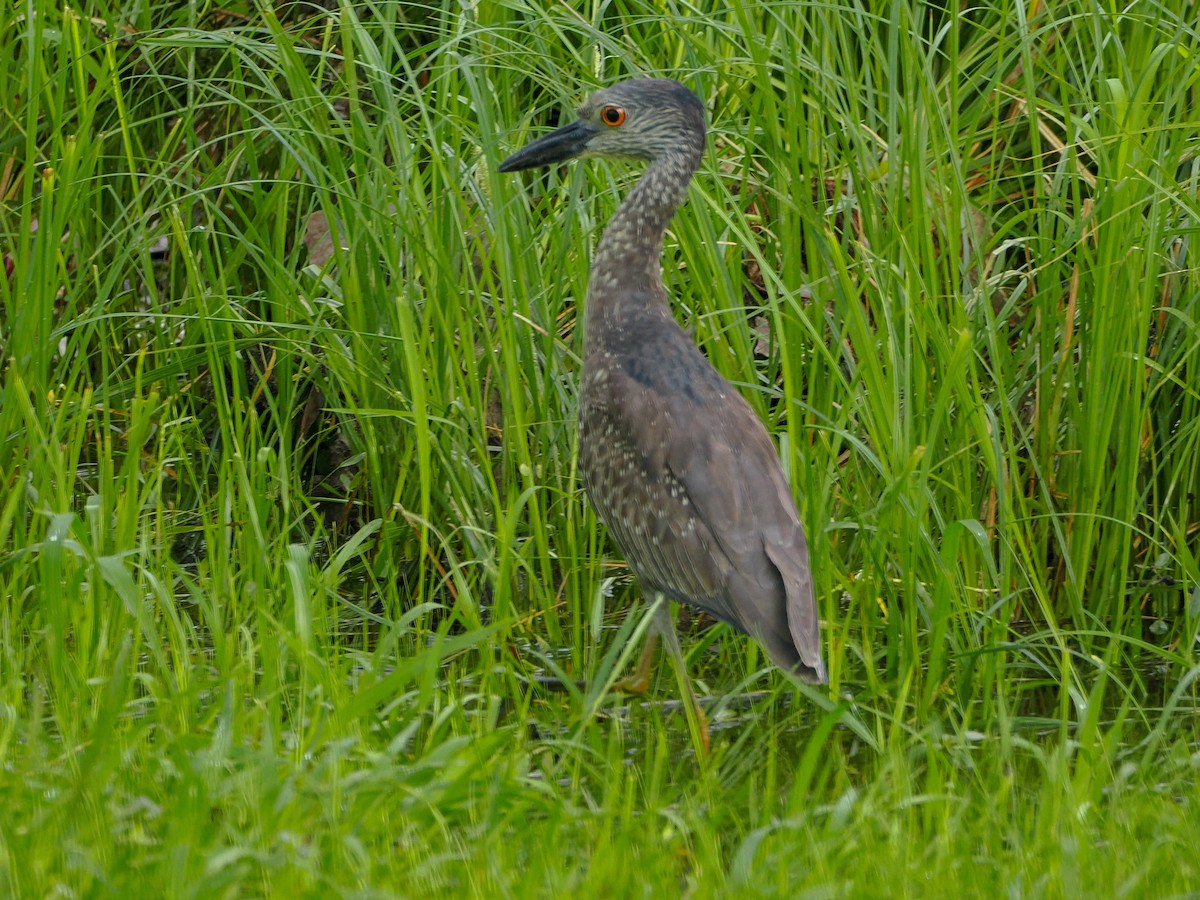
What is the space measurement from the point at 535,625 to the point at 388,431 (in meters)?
0.71

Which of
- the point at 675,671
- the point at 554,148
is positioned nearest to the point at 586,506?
the point at 675,671

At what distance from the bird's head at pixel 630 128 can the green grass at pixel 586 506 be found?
0.13m

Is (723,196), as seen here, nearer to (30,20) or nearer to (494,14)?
(494,14)

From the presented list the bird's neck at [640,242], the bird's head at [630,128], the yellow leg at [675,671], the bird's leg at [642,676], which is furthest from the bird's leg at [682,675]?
the bird's head at [630,128]

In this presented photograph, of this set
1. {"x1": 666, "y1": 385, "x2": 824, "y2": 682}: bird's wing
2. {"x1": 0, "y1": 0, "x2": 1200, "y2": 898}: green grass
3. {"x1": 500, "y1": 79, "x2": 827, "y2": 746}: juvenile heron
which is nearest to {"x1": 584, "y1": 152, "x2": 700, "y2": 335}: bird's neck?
{"x1": 500, "y1": 79, "x2": 827, "y2": 746}: juvenile heron

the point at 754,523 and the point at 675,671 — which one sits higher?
A: the point at 754,523

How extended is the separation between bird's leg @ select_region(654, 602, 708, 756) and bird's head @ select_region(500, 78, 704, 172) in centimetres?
121

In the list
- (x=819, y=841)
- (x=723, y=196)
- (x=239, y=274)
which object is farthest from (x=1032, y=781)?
(x=239, y=274)

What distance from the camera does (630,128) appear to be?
4438mm

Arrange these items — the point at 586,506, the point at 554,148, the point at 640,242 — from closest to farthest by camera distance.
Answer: the point at 640,242 → the point at 554,148 → the point at 586,506

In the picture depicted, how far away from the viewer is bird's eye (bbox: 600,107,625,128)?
4.43 metres

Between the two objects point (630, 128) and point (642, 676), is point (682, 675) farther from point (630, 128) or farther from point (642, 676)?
point (630, 128)

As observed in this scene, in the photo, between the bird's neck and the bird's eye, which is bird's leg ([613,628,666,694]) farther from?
the bird's eye

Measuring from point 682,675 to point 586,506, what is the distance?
847mm
